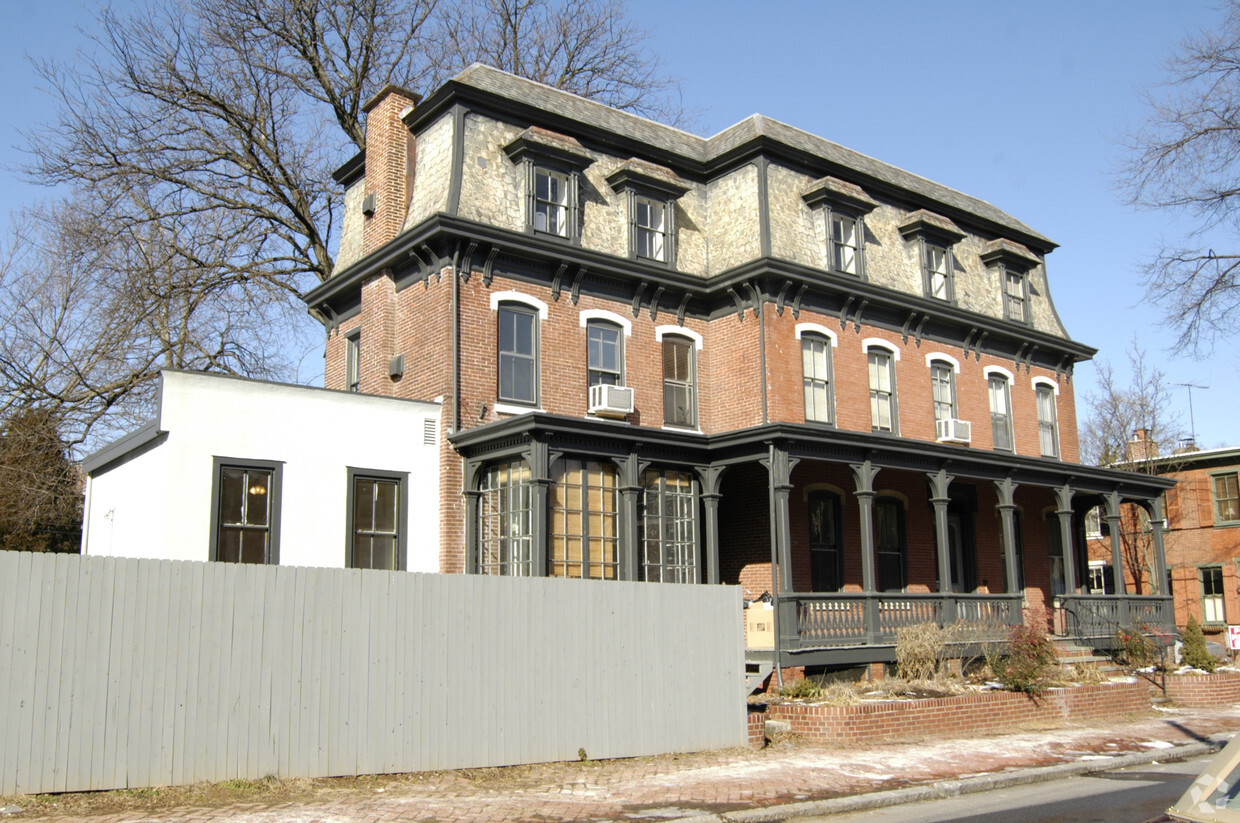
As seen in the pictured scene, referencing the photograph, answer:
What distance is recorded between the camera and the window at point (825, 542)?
22453 mm

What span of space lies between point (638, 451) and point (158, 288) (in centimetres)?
1546

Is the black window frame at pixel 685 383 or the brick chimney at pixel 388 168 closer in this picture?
the brick chimney at pixel 388 168

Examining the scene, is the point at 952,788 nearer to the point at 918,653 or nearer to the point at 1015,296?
the point at 918,653

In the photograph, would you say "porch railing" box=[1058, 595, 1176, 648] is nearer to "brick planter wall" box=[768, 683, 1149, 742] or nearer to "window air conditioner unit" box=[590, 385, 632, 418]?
"brick planter wall" box=[768, 683, 1149, 742]

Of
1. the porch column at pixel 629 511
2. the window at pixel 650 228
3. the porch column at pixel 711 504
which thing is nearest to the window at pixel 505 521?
the porch column at pixel 629 511

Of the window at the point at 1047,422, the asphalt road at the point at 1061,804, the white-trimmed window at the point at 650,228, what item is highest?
the white-trimmed window at the point at 650,228

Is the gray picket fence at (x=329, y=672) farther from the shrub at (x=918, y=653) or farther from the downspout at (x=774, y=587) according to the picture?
the shrub at (x=918, y=653)

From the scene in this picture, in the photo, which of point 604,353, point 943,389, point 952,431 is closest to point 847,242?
point 943,389

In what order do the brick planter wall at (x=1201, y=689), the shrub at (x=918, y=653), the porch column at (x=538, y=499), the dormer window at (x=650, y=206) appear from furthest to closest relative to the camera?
the dormer window at (x=650, y=206)
the brick planter wall at (x=1201, y=689)
the shrub at (x=918, y=653)
the porch column at (x=538, y=499)

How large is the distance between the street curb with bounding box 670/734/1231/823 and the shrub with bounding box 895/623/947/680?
12.0ft

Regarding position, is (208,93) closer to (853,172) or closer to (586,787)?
(853,172)

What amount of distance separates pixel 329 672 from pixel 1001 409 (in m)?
20.1

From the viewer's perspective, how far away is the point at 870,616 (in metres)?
18.9

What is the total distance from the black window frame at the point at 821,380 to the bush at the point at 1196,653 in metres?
8.44
